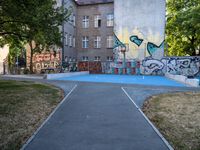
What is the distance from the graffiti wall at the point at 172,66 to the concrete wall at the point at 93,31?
7.68 metres

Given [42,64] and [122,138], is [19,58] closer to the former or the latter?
[42,64]

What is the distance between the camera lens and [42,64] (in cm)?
3659

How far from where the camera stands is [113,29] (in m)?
40.8

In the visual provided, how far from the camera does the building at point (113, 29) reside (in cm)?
3728

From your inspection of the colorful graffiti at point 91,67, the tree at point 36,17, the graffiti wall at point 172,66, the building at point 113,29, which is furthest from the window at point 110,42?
the tree at point 36,17

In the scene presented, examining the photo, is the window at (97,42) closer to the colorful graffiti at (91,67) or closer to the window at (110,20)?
the window at (110,20)

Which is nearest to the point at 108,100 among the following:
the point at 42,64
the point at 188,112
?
the point at 188,112

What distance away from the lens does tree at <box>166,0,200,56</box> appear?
35.9 metres

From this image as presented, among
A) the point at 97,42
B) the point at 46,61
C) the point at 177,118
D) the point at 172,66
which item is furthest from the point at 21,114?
the point at 97,42

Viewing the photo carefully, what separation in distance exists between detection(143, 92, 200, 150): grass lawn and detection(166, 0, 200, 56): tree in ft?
85.0

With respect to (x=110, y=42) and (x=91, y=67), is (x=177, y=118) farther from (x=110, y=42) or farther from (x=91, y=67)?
(x=110, y=42)

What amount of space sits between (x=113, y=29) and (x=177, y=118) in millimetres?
32944

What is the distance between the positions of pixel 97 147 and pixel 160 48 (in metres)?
32.9

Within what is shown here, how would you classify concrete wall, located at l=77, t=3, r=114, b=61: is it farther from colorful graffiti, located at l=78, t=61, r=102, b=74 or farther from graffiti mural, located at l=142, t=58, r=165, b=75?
graffiti mural, located at l=142, t=58, r=165, b=75
